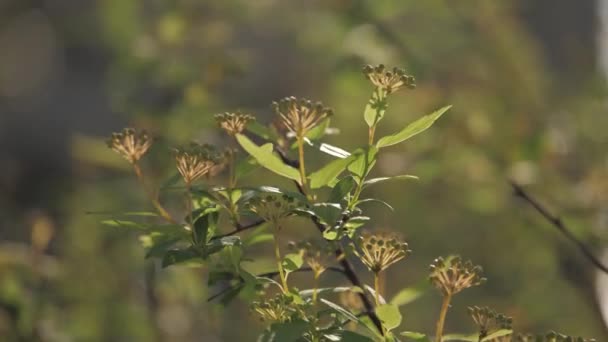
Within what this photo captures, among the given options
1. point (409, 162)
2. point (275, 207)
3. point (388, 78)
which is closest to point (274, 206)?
point (275, 207)

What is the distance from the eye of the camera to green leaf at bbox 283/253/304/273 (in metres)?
0.60

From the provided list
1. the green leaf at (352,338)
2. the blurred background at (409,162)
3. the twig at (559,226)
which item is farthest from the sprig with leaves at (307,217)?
the blurred background at (409,162)

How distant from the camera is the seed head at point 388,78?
0.58m

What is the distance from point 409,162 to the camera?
69.0 inches

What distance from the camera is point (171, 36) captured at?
65.9 inches

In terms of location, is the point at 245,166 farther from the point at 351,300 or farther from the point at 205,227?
the point at 351,300

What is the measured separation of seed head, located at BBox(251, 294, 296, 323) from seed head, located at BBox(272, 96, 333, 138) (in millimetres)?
101

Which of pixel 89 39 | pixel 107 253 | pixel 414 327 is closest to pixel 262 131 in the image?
pixel 107 253

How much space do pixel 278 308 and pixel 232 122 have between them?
0.12m

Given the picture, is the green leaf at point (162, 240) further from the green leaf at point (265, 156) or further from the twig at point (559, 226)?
the twig at point (559, 226)

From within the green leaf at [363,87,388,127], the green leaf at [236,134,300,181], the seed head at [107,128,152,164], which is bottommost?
the seed head at [107,128,152,164]

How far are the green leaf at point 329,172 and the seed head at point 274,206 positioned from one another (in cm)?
3

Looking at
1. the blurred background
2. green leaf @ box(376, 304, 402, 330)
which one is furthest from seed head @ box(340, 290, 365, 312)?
the blurred background

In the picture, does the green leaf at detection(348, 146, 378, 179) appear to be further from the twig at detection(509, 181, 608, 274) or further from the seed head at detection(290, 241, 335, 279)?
the twig at detection(509, 181, 608, 274)
